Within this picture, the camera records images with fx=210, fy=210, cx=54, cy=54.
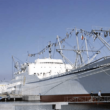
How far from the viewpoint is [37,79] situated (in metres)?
34.7

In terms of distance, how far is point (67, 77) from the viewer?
90.4ft

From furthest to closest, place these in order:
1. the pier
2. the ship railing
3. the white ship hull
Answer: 1. the white ship hull
2. the ship railing
3. the pier

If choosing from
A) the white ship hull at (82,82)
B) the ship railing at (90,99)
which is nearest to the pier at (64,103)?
the ship railing at (90,99)

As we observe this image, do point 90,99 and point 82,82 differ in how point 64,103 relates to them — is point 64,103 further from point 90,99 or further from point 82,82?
point 82,82

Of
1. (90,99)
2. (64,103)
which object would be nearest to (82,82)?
(90,99)

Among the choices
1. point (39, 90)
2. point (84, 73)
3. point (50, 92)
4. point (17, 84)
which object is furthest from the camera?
point (17, 84)

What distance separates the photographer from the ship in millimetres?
23328

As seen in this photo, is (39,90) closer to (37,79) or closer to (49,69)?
(37,79)

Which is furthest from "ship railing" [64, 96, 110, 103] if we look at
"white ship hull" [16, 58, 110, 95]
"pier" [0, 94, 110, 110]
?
"white ship hull" [16, 58, 110, 95]

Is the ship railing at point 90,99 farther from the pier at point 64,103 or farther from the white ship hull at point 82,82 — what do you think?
the white ship hull at point 82,82

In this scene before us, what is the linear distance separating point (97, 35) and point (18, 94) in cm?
2480

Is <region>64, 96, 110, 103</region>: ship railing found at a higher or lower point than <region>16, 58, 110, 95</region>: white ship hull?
lower

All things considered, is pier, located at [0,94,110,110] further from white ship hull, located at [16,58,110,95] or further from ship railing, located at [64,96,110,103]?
white ship hull, located at [16,58,110,95]

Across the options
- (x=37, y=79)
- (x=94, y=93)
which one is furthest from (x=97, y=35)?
(x=37, y=79)
